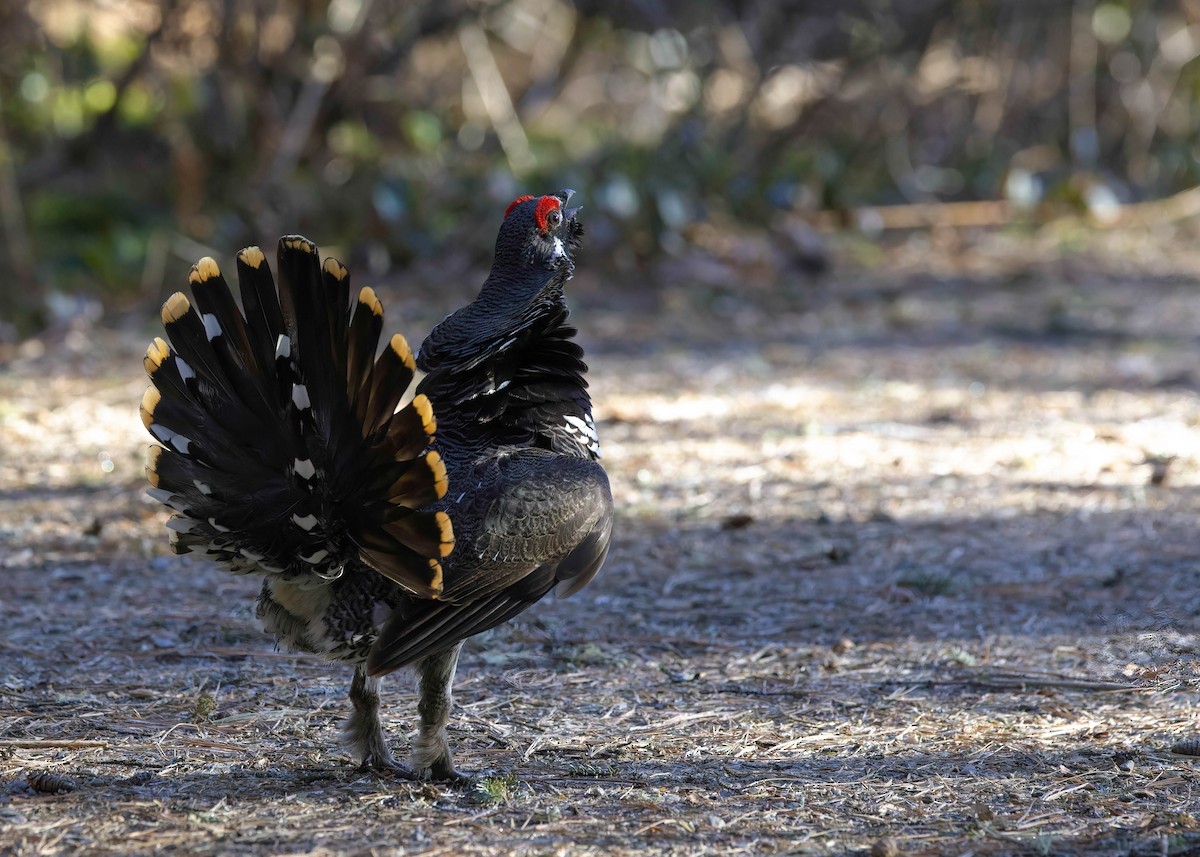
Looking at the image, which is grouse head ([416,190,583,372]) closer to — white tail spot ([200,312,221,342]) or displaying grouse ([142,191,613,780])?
displaying grouse ([142,191,613,780])

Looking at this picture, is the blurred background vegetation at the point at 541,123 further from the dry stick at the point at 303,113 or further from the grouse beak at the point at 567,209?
the grouse beak at the point at 567,209

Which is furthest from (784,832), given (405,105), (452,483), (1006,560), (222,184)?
(405,105)

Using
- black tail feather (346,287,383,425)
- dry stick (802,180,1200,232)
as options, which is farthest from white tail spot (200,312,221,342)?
dry stick (802,180,1200,232)

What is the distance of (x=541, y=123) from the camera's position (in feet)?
61.0

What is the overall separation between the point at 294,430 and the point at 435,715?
0.95 metres

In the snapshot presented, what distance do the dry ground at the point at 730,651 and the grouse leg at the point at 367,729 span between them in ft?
0.25

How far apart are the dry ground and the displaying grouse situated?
493 millimetres

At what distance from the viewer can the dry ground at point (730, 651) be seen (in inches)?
148

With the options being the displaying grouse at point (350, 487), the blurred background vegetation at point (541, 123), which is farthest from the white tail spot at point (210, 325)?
the blurred background vegetation at point (541, 123)

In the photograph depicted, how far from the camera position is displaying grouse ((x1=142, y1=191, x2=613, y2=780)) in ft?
12.2

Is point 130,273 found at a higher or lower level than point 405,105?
lower

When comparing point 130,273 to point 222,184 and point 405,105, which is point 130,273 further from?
point 405,105

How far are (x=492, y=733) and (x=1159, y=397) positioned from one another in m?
6.46

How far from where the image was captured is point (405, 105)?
13.6 metres
